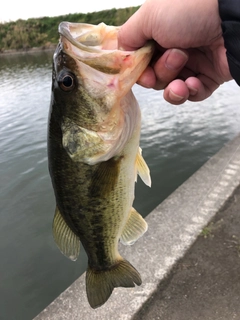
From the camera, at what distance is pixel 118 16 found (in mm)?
38875

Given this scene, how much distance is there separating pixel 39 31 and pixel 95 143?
166ft

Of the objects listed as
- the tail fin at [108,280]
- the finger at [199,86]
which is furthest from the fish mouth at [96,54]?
the tail fin at [108,280]

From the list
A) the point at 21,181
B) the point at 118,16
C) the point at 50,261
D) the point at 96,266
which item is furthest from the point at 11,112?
the point at 118,16

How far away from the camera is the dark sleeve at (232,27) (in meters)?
1.57

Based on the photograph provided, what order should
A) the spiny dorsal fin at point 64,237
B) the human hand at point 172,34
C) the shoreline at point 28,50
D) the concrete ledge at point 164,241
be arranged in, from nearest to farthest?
the human hand at point 172,34 < the spiny dorsal fin at point 64,237 < the concrete ledge at point 164,241 < the shoreline at point 28,50

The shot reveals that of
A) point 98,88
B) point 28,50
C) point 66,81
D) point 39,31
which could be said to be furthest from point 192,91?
point 39,31

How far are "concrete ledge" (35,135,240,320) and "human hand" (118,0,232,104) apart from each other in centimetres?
194

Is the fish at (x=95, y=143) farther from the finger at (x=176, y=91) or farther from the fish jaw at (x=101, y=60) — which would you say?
the finger at (x=176, y=91)

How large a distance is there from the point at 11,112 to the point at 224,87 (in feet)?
28.7

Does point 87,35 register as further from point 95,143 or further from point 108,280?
point 108,280

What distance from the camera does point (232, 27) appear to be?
159 centimetres

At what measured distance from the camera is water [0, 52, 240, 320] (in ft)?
13.6

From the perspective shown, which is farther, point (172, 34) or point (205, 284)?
point (205, 284)

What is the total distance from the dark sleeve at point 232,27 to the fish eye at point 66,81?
0.87 meters
